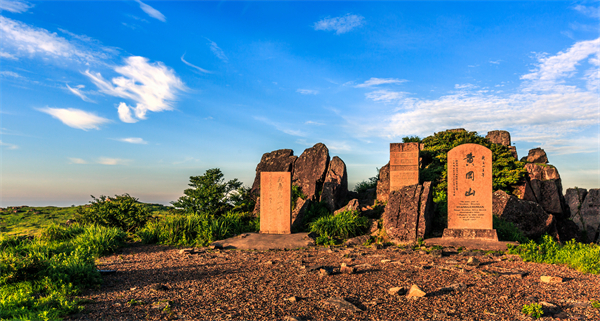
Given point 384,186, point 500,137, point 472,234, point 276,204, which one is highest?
point 500,137

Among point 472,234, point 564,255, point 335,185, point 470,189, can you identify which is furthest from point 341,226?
point 564,255

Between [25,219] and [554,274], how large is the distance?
17.9m

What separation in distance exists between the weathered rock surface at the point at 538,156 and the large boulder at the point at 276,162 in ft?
42.6

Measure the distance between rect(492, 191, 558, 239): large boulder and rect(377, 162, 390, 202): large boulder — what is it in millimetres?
4610

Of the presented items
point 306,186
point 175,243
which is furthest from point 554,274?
point 306,186

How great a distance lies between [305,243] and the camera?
33.0 feet

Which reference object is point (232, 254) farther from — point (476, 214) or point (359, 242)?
point (476, 214)

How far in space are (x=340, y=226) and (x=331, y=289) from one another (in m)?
6.11

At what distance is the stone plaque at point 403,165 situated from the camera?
15.6m

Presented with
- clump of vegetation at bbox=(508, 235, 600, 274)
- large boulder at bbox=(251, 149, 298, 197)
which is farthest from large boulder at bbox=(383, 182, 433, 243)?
large boulder at bbox=(251, 149, 298, 197)

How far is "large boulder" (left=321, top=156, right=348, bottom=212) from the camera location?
14.9 m

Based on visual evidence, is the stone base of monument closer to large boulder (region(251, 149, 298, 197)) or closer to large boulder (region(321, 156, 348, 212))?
large boulder (region(321, 156, 348, 212))

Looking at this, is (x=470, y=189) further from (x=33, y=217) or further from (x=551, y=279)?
(x=33, y=217)

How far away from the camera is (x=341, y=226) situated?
36.2 ft
